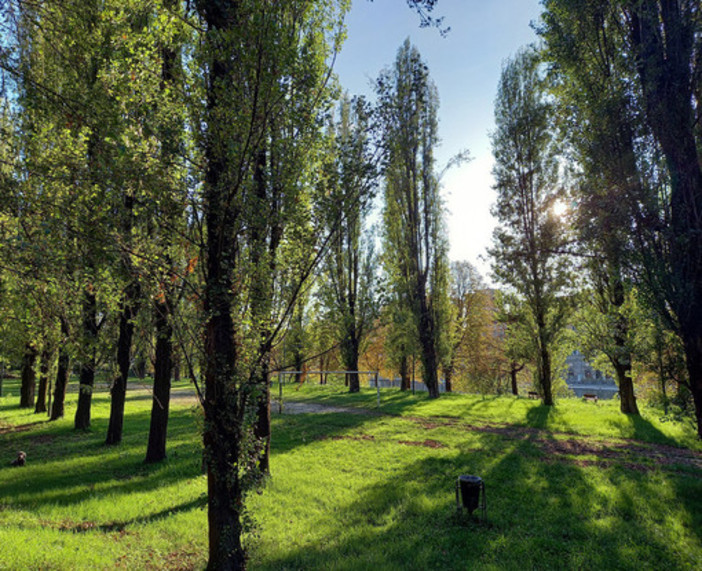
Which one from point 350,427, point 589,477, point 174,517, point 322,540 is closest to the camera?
point 322,540

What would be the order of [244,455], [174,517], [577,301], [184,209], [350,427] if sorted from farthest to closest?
[577,301]
[350,427]
[174,517]
[184,209]
[244,455]

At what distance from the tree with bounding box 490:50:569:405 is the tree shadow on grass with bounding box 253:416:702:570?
9408 millimetres

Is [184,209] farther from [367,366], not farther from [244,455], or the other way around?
[367,366]

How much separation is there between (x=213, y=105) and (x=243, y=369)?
2768 mm

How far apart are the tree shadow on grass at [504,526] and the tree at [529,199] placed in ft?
30.9

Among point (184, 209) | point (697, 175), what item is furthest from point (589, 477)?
point (184, 209)

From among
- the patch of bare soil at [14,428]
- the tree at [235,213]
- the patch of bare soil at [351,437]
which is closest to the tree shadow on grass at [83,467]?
the patch of bare soil at [14,428]

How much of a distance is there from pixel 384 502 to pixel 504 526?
1.82 metres

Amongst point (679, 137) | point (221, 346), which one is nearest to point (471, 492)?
point (221, 346)

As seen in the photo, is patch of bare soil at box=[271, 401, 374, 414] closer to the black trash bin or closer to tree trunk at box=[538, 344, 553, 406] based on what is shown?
tree trunk at box=[538, 344, 553, 406]

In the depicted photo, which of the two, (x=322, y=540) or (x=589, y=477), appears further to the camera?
(x=589, y=477)

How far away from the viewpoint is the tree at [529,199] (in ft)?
52.6

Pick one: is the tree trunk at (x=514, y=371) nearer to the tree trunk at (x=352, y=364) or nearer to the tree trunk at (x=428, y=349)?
the tree trunk at (x=428, y=349)

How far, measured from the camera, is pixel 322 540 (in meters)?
4.93
